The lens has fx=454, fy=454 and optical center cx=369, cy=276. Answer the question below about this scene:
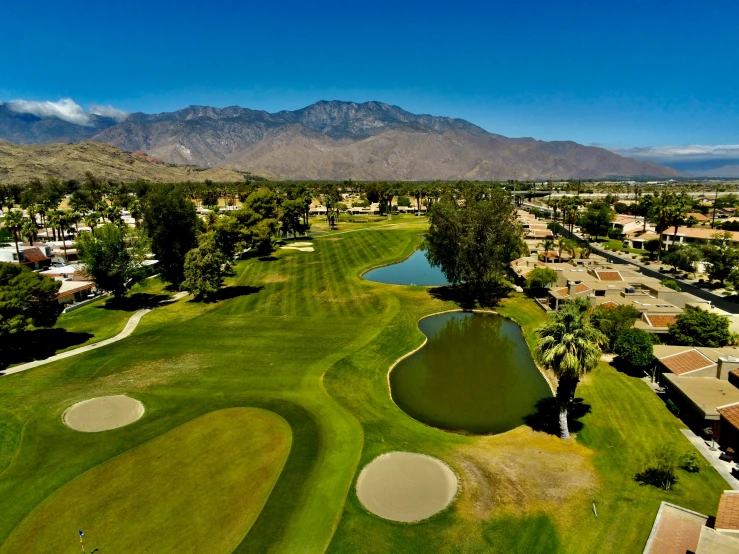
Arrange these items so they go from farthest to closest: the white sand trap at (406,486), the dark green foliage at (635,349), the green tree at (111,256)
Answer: the green tree at (111,256)
the dark green foliage at (635,349)
the white sand trap at (406,486)

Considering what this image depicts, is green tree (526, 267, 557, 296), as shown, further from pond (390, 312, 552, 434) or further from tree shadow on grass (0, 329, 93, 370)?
tree shadow on grass (0, 329, 93, 370)

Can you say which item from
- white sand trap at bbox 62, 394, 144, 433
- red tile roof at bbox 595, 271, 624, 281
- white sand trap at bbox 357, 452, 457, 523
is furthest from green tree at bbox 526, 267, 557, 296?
white sand trap at bbox 62, 394, 144, 433

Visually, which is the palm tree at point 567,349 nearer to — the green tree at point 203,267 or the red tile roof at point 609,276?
the red tile roof at point 609,276

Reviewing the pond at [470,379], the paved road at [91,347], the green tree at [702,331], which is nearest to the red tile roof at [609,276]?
the pond at [470,379]

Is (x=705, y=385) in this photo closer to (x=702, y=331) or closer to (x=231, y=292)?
(x=702, y=331)

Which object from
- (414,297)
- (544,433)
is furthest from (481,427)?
(414,297)
